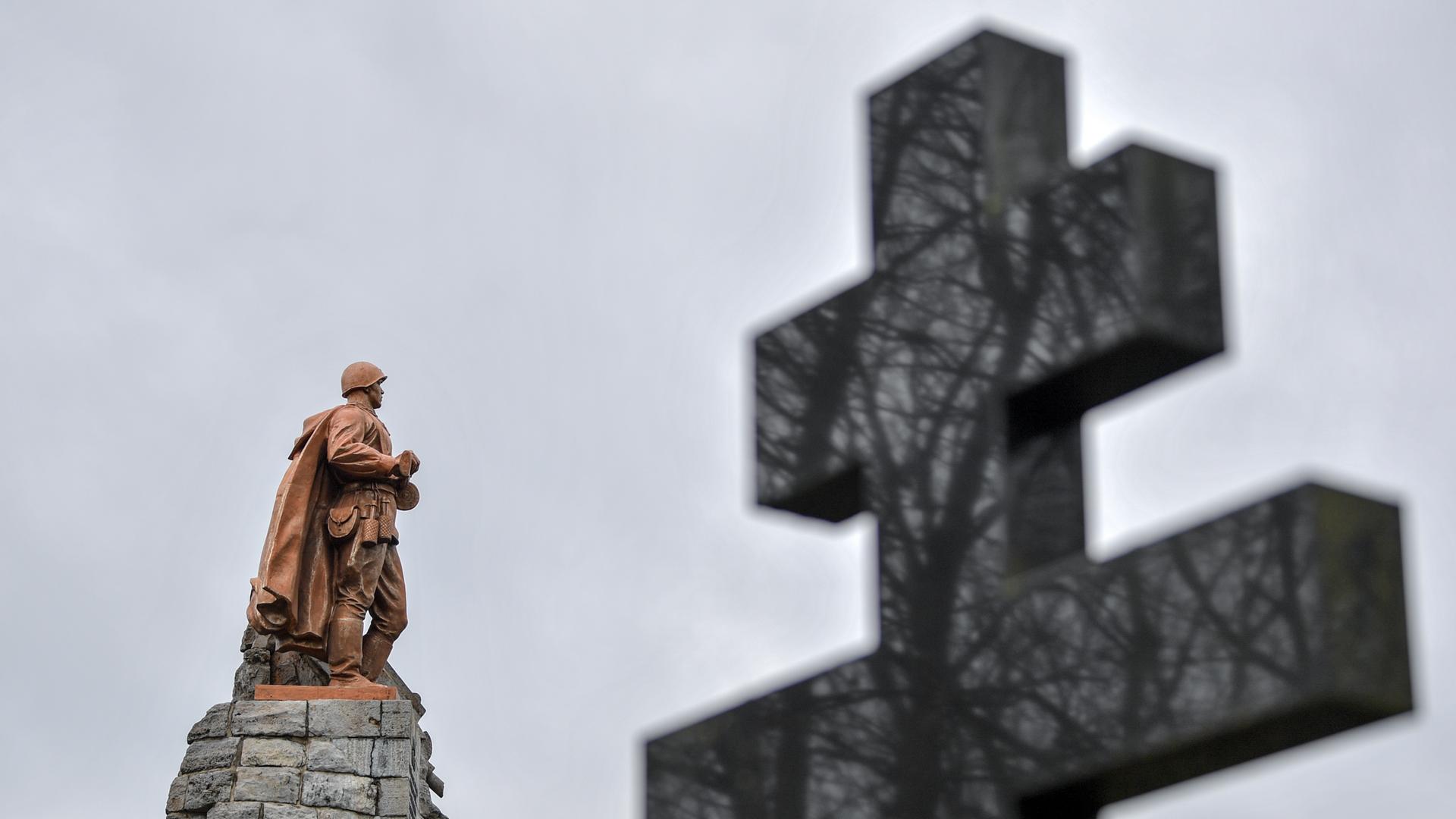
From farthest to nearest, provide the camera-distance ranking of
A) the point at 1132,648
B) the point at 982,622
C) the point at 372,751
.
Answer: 1. the point at 372,751
2. the point at 982,622
3. the point at 1132,648

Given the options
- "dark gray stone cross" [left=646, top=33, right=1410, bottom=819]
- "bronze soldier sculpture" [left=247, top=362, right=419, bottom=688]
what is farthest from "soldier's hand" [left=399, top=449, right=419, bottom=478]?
"dark gray stone cross" [left=646, top=33, right=1410, bottom=819]

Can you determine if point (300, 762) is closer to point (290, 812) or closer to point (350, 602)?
point (290, 812)

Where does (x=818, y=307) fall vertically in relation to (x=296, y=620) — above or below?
below

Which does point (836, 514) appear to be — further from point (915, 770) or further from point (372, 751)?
point (372, 751)

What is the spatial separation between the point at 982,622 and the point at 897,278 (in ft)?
2.09

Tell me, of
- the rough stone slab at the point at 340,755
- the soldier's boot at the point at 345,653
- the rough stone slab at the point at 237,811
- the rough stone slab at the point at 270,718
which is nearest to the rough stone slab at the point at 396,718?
the rough stone slab at the point at 340,755

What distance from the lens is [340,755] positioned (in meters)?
13.5

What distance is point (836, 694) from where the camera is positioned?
14.1 feet

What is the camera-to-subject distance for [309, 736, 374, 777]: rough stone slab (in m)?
13.5

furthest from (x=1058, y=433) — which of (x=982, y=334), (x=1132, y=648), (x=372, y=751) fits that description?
(x=372, y=751)

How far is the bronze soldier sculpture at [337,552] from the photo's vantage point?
1395 cm

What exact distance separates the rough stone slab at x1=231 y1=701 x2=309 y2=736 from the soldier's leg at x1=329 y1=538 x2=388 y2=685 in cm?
35

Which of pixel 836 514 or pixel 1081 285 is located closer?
pixel 1081 285

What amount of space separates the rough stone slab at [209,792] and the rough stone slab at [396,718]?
790 millimetres
